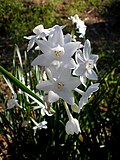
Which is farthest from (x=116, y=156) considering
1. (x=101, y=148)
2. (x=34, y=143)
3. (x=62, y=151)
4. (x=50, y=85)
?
(x=50, y=85)

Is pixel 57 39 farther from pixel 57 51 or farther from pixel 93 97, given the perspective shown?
pixel 93 97

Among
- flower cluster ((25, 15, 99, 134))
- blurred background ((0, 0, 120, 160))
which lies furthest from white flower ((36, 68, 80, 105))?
blurred background ((0, 0, 120, 160))

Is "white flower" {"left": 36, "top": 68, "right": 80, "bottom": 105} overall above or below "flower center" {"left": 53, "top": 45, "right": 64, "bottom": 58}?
below

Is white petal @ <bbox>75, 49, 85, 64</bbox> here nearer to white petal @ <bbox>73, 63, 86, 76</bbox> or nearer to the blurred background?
white petal @ <bbox>73, 63, 86, 76</bbox>

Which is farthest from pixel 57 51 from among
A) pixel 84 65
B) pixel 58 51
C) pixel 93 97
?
pixel 93 97

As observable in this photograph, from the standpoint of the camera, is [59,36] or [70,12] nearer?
[59,36]

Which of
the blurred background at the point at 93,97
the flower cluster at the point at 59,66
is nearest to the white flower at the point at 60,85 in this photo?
the flower cluster at the point at 59,66

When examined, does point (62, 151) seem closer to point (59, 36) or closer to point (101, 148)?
point (101, 148)
